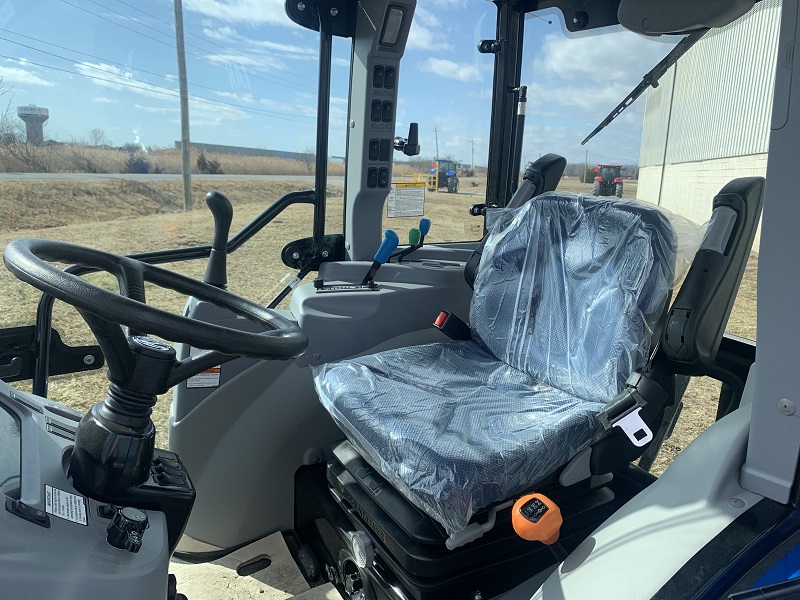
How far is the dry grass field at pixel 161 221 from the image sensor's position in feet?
7.27

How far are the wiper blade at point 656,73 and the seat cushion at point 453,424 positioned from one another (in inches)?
34.4

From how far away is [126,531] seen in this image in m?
0.97

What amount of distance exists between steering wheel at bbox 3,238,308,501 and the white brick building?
1.16 metres

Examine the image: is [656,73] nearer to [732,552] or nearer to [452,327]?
[452,327]


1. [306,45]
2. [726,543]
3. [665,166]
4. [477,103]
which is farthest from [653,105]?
[726,543]

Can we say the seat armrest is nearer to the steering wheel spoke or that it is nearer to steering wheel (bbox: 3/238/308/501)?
steering wheel (bbox: 3/238/308/501)

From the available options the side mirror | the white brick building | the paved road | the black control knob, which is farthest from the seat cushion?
the side mirror

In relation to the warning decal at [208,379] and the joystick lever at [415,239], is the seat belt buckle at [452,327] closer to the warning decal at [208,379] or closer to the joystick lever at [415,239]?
the joystick lever at [415,239]

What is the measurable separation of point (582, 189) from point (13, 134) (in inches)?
72.9

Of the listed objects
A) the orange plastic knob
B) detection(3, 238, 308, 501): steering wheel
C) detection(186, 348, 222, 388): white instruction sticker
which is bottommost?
detection(186, 348, 222, 388): white instruction sticker

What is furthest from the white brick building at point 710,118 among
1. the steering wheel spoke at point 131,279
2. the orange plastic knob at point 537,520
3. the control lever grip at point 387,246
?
the steering wheel spoke at point 131,279

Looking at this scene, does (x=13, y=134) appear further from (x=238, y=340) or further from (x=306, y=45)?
(x=238, y=340)

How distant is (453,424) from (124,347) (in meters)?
0.81

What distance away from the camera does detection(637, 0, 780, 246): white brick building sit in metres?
1.41
